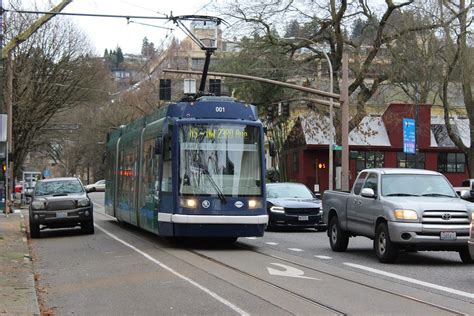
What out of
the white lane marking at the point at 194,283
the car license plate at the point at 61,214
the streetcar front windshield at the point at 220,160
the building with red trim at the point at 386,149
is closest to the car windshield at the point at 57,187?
the car license plate at the point at 61,214

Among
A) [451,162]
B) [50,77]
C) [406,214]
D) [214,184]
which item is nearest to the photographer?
[406,214]

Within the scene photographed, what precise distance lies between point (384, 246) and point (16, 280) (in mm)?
6671

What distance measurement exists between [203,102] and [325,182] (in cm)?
3757

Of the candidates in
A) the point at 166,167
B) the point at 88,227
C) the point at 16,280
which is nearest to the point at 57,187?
the point at 88,227

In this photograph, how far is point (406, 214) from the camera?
12727 mm

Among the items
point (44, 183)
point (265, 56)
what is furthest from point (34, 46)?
point (44, 183)

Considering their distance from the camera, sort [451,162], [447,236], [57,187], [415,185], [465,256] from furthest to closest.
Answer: [451,162]
[57,187]
[415,185]
[465,256]
[447,236]

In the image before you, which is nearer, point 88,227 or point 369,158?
point 88,227

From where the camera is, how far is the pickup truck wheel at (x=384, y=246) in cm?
1301

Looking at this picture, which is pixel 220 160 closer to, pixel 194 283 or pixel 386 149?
pixel 194 283

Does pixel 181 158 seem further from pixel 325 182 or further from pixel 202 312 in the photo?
pixel 325 182

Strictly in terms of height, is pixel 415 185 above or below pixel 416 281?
above

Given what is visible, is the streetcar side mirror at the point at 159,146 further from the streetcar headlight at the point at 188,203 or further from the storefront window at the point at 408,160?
the storefront window at the point at 408,160

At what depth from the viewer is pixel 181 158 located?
15.3 metres
